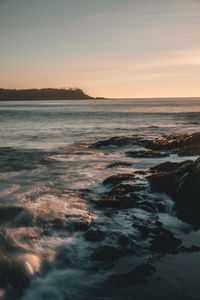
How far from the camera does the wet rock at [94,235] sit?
507cm

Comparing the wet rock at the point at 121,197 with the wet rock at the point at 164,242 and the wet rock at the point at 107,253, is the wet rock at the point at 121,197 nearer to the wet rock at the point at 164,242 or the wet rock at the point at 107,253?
the wet rock at the point at 164,242

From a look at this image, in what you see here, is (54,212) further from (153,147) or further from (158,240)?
(153,147)

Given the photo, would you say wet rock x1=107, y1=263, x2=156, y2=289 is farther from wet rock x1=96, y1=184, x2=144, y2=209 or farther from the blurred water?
the blurred water

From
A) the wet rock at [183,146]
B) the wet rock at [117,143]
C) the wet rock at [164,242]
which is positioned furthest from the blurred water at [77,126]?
the wet rock at [164,242]

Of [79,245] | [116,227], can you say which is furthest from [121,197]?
[79,245]

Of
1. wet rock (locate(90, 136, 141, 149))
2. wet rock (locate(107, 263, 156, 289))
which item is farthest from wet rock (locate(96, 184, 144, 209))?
wet rock (locate(90, 136, 141, 149))

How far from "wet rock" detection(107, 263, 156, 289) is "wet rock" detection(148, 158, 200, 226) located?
1.84m

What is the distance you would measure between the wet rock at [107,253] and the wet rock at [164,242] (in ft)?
2.04

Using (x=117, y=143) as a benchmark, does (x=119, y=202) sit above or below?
below

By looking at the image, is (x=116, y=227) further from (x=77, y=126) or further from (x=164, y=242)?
(x=77, y=126)

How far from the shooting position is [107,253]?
15.2 feet

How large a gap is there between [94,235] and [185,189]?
2428 millimetres

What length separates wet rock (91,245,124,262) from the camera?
452cm

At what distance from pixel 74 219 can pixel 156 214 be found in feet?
6.11
